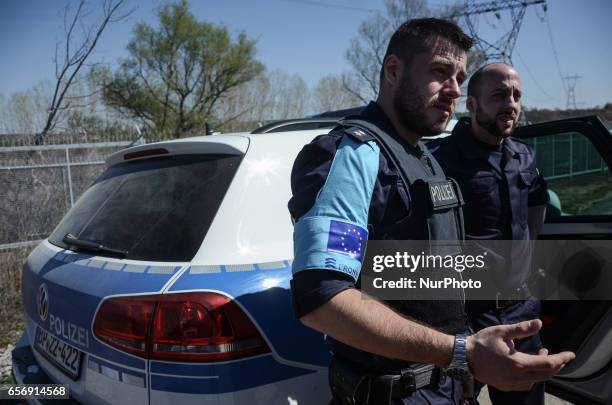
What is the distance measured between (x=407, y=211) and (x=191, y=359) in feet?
2.76

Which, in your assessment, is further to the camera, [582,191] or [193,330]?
[582,191]

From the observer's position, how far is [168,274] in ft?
5.45

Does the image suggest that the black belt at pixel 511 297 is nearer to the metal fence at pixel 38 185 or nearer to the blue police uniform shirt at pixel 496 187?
the blue police uniform shirt at pixel 496 187

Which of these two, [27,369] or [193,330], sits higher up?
[193,330]

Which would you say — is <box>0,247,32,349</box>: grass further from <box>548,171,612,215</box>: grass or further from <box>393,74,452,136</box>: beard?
<box>548,171,612,215</box>: grass

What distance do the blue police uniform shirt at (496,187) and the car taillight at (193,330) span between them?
1.04 metres

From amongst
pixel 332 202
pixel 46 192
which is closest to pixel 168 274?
pixel 332 202

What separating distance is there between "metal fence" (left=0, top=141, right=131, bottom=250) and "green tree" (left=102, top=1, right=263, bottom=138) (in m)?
19.3

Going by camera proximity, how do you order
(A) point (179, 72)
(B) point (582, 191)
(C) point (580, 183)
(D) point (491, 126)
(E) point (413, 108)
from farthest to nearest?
1. (A) point (179, 72)
2. (C) point (580, 183)
3. (B) point (582, 191)
4. (D) point (491, 126)
5. (E) point (413, 108)

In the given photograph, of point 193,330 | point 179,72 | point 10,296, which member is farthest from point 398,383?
point 179,72

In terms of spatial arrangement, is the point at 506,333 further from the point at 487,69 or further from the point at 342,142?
the point at 487,69

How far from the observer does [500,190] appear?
82.5 inches

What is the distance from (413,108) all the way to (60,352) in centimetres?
174
